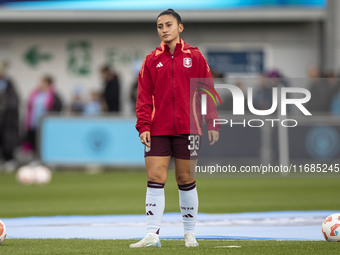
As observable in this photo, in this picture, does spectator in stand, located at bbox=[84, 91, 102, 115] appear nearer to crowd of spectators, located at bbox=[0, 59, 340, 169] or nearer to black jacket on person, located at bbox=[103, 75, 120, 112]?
crowd of spectators, located at bbox=[0, 59, 340, 169]

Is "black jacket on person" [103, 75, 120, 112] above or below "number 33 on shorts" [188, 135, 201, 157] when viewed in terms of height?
below

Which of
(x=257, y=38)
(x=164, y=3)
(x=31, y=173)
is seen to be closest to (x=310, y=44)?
(x=257, y=38)

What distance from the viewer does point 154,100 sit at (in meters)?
8.90

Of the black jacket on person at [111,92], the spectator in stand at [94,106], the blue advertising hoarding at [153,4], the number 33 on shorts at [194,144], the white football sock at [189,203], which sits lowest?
the spectator in stand at [94,106]

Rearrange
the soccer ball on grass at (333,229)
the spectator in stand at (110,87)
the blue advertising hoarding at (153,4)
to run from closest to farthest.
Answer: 1. the soccer ball on grass at (333,229)
2. the spectator in stand at (110,87)
3. the blue advertising hoarding at (153,4)

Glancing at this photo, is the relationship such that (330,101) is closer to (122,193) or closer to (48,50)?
(122,193)

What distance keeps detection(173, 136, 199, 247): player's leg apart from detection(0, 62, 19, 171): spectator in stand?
1686 cm

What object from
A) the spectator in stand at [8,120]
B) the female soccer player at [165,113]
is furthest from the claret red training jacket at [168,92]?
the spectator in stand at [8,120]

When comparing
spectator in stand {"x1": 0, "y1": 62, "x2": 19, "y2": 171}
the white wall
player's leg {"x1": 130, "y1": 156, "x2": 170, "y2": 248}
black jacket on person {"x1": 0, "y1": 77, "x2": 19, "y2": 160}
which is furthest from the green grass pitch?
the white wall

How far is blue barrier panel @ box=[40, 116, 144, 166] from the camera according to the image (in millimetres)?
23734

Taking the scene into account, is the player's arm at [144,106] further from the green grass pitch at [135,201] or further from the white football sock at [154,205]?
the green grass pitch at [135,201]

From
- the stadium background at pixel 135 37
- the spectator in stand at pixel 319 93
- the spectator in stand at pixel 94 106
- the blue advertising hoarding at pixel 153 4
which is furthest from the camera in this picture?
the stadium background at pixel 135 37

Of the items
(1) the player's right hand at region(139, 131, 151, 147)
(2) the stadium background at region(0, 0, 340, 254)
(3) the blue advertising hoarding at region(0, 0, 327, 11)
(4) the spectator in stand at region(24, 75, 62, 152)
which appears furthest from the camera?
(2) the stadium background at region(0, 0, 340, 254)

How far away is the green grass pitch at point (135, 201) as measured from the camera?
8.83 meters
